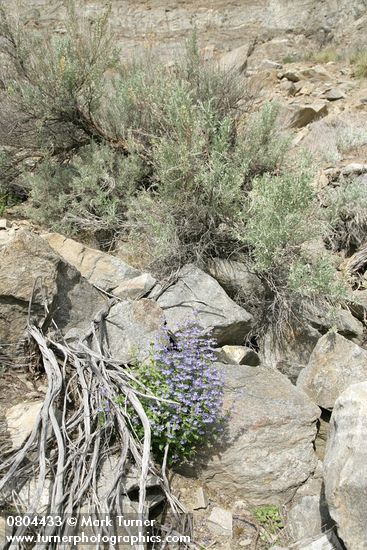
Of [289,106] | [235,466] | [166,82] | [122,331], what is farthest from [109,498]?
[289,106]

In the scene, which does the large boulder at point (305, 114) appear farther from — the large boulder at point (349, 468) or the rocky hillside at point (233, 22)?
the large boulder at point (349, 468)

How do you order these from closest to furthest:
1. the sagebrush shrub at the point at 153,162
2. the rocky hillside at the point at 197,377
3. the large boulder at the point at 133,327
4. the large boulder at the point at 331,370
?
the rocky hillside at the point at 197,377 < the large boulder at the point at 133,327 < the large boulder at the point at 331,370 < the sagebrush shrub at the point at 153,162

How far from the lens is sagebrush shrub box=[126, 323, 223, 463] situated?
2662mm

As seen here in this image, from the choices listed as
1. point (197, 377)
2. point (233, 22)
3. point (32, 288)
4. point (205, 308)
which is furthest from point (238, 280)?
point (233, 22)

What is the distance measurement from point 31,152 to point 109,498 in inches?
179

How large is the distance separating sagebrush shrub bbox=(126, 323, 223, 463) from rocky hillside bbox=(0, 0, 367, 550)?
17 millimetres

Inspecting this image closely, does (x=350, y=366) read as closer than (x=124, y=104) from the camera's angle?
Yes

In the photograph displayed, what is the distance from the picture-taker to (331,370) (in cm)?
340

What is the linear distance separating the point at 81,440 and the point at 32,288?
1.21 meters

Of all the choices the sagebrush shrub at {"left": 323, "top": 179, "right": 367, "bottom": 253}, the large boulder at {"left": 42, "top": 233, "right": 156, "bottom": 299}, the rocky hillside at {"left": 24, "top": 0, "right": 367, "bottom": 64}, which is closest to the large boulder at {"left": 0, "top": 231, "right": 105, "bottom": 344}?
the large boulder at {"left": 42, "top": 233, "right": 156, "bottom": 299}

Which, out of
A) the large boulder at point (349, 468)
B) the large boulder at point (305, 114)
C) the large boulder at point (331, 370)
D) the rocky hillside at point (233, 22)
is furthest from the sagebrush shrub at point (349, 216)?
the rocky hillside at point (233, 22)

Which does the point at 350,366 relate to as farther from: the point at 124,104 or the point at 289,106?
the point at 289,106

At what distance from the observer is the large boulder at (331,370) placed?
334 cm

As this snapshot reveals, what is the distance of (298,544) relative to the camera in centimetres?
247
